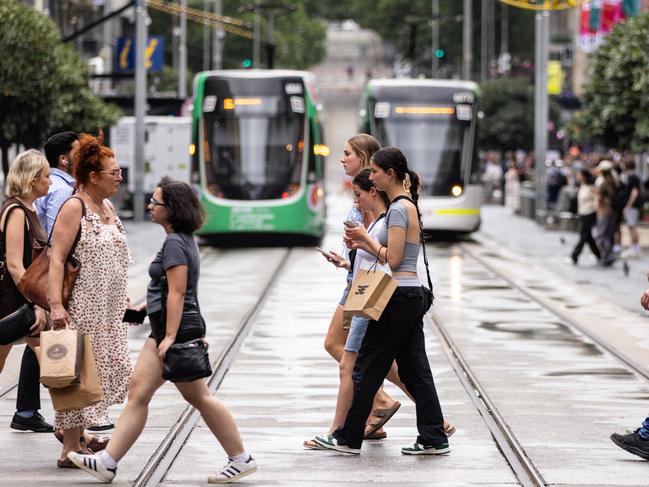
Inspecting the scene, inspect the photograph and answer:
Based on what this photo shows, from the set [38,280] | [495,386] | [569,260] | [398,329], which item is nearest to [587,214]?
[569,260]

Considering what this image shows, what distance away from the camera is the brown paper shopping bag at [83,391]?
8.41m

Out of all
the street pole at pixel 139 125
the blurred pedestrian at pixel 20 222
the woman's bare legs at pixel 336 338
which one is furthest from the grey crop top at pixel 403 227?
the street pole at pixel 139 125

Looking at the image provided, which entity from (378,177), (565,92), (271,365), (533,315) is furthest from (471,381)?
(565,92)

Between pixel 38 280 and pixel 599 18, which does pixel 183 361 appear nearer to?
pixel 38 280

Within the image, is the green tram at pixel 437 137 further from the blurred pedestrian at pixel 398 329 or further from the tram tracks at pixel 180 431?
the blurred pedestrian at pixel 398 329

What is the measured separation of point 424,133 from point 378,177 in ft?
76.6

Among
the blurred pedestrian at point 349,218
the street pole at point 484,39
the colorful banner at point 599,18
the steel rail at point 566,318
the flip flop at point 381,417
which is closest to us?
the blurred pedestrian at point 349,218

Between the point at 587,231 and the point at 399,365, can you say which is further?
the point at 587,231

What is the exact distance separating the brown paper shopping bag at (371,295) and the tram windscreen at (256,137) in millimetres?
21135

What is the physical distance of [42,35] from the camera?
28438mm

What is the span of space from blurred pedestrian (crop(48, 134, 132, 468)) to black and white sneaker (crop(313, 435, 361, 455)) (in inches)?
45.5

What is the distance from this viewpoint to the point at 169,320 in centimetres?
805

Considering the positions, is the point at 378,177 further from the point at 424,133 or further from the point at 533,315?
the point at 424,133

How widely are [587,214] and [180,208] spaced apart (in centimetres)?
1899
